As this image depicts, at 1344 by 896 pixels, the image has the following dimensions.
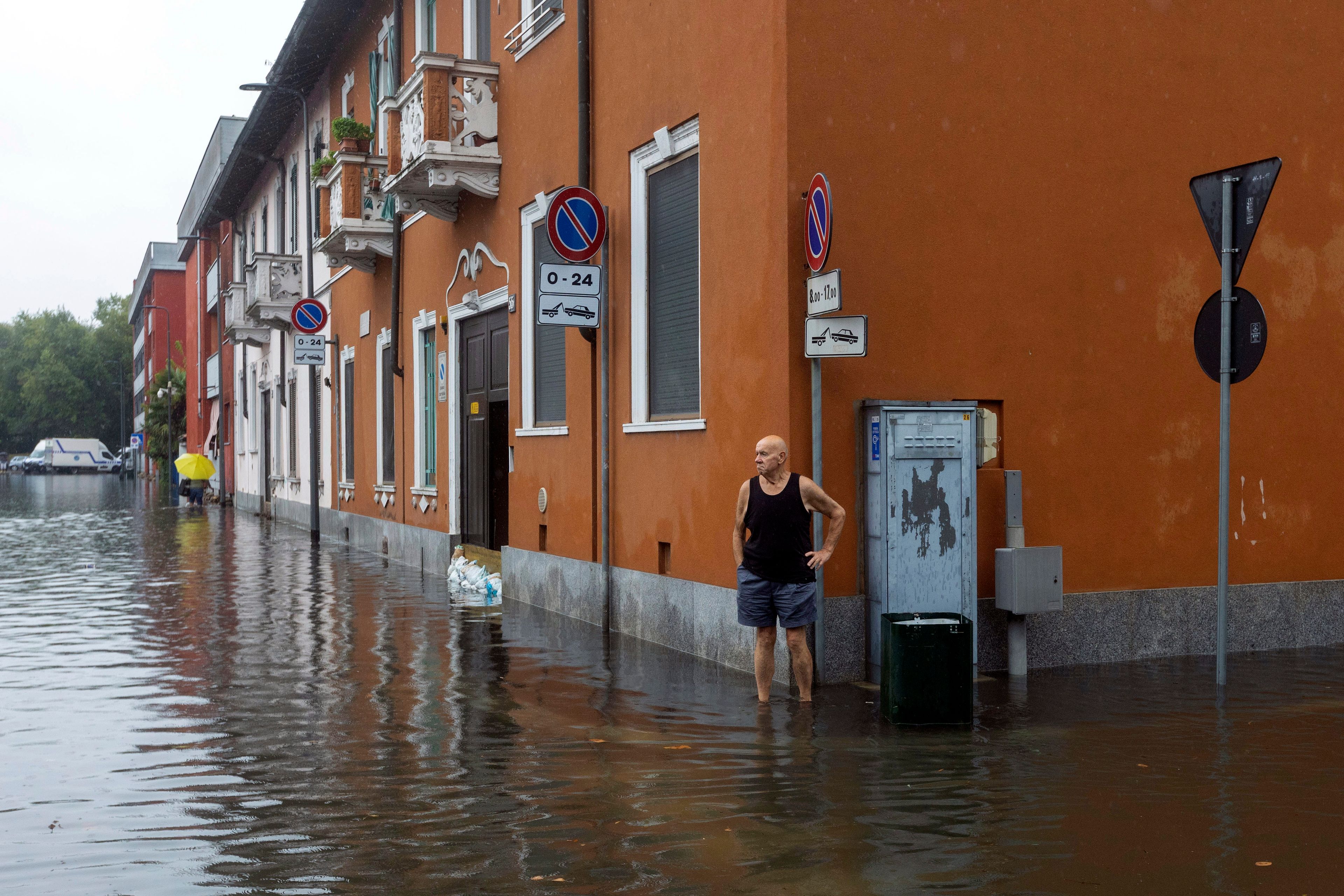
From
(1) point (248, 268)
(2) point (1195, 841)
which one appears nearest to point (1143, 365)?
(2) point (1195, 841)

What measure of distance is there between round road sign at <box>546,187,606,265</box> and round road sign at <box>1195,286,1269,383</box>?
5159mm

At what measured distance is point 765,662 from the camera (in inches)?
334

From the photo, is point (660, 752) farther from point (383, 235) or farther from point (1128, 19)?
point (383, 235)

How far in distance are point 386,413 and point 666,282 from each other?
38.7 feet

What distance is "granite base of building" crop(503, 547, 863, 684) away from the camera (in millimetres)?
9242

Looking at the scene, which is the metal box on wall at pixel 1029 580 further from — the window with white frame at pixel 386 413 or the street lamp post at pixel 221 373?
the street lamp post at pixel 221 373

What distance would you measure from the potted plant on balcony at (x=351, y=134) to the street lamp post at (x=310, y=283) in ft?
11.3

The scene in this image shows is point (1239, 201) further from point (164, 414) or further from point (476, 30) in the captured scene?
point (164, 414)

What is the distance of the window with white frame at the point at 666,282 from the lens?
10891 mm

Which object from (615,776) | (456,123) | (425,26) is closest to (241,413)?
(425,26)

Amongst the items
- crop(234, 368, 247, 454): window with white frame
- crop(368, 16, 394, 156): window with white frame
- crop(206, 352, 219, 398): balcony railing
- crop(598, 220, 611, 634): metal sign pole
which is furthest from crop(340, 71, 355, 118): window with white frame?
crop(206, 352, 219, 398): balcony railing

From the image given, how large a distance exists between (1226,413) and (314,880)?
607cm

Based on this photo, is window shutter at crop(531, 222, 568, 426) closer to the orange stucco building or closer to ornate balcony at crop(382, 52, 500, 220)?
the orange stucco building

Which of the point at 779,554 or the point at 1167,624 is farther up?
the point at 779,554
